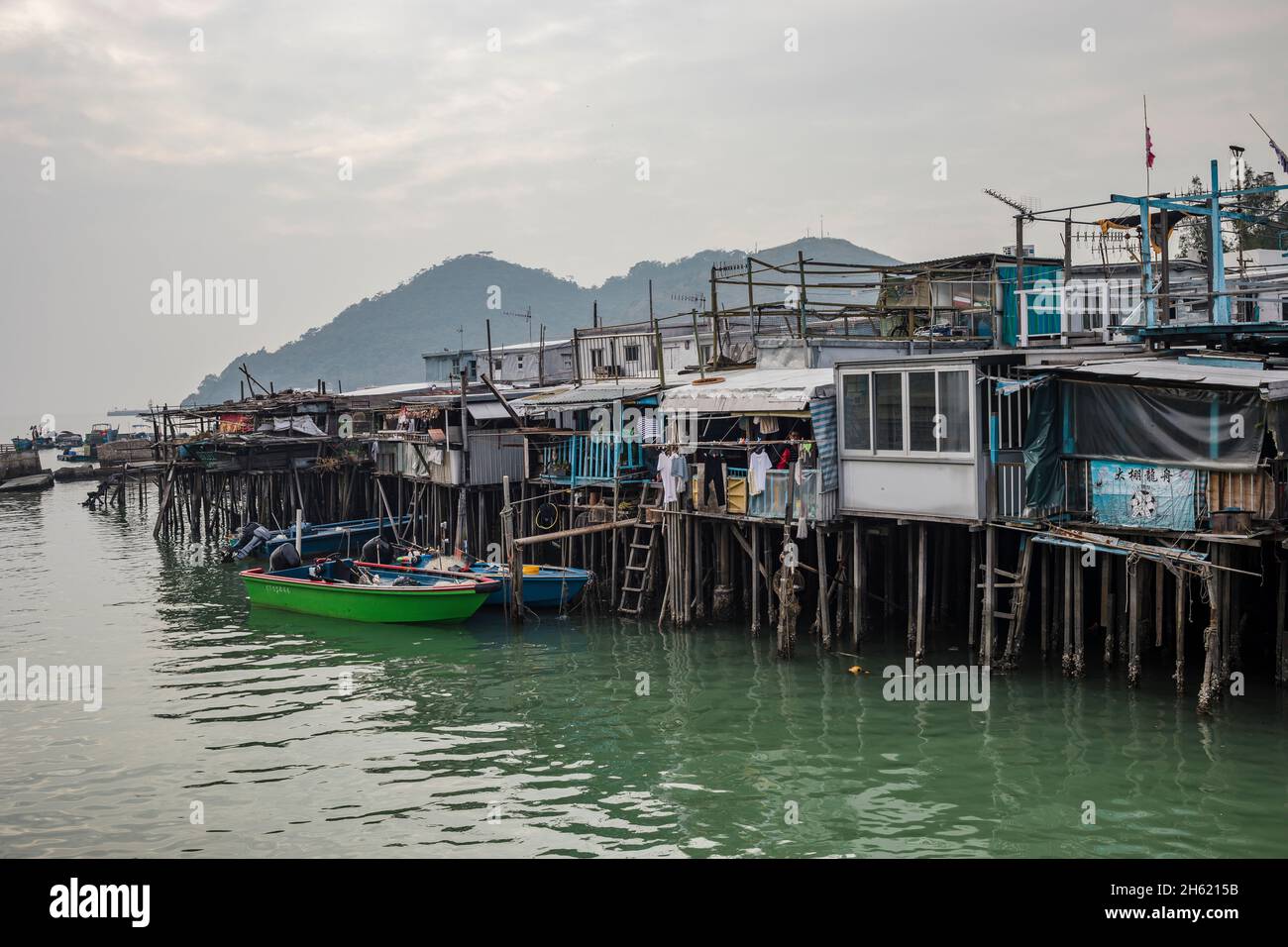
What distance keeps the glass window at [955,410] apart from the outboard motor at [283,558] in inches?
745

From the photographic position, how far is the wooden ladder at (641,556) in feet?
82.7

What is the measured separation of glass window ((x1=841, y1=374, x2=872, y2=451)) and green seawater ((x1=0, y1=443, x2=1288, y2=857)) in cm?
408

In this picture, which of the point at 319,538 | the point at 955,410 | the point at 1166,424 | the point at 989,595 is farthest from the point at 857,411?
the point at 319,538

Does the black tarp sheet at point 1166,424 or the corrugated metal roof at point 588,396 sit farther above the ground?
the corrugated metal roof at point 588,396

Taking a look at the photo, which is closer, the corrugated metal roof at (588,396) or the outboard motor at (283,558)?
the corrugated metal roof at (588,396)

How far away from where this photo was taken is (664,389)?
2606cm

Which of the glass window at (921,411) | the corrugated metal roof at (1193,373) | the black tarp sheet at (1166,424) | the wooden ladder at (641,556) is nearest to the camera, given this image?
the corrugated metal roof at (1193,373)

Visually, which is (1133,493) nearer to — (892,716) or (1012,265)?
(892,716)

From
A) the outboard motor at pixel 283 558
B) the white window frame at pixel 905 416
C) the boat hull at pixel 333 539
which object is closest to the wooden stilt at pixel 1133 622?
the white window frame at pixel 905 416

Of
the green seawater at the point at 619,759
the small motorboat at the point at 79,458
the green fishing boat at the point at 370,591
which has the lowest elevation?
the green seawater at the point at 619,759

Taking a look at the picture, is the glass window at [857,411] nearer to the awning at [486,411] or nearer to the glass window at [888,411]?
the glass window at [888,411]

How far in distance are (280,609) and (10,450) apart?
209 ft

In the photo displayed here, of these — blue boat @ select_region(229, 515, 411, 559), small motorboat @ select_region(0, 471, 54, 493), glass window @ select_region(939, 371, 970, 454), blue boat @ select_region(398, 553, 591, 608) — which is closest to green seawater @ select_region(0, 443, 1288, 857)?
blue boat @ select_region(398, 553, 591, 608)

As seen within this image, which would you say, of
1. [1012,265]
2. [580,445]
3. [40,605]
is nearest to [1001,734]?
[580,445]
